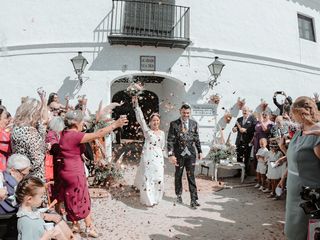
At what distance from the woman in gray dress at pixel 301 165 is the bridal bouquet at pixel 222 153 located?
5364mm

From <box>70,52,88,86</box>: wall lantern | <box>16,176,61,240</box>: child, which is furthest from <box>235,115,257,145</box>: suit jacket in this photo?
<box>16,176,61,240</box>: child

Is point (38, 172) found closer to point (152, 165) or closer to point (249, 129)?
point (152, 165)

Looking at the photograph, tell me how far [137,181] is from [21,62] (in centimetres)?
522

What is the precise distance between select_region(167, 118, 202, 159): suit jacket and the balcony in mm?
4027

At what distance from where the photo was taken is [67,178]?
404 cm

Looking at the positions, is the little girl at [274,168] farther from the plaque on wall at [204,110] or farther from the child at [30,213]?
the child at [30,213]

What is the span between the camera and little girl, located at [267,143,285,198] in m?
6.34

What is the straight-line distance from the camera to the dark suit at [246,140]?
27.0ft

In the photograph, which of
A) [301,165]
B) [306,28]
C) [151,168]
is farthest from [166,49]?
[301,165]

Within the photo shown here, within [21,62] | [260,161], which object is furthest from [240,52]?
[21,62]

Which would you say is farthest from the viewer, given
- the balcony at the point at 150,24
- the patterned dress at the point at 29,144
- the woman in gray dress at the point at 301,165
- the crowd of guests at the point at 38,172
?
the balcony at the point at 150,24

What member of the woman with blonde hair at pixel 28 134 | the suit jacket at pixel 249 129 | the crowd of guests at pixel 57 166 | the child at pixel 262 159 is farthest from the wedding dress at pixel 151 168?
the suit jacket at pixel 249 129

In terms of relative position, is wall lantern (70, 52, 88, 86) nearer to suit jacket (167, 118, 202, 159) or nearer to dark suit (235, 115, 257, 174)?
suit jacket (167, 118, 202, 159)

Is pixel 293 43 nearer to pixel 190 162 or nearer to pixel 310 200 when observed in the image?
pixel 190 162
